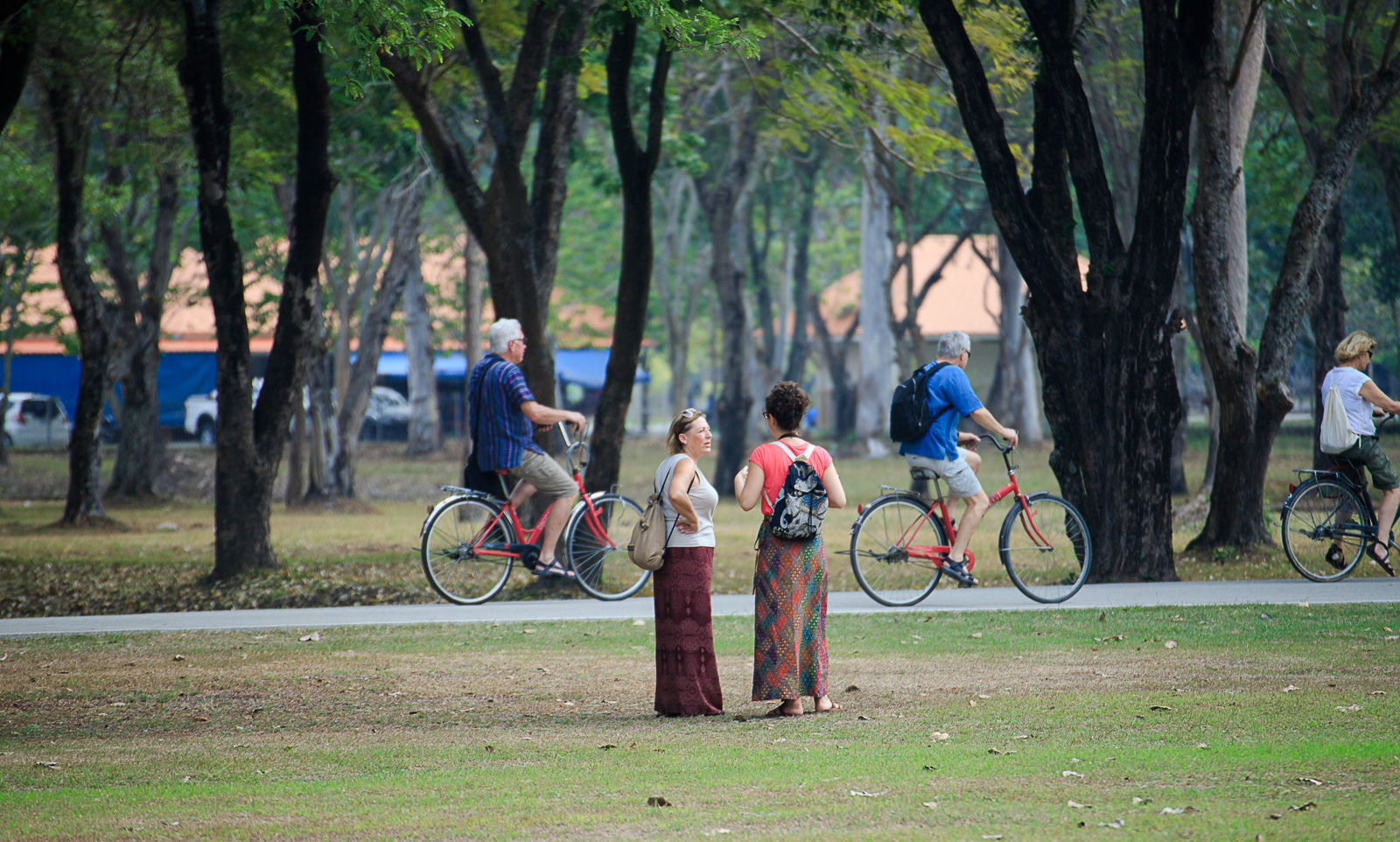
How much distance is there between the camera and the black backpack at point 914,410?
389 inches

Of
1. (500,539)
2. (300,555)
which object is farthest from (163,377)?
(500,539)

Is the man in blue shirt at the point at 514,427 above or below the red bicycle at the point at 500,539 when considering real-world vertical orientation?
above

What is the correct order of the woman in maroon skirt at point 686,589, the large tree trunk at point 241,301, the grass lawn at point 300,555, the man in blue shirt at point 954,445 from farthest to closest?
the large tree trunk at point 241,301, the grass lawn at point 300,555, the man in blue shirt at point 954,445, the woman in maroon skirt at point 686,589

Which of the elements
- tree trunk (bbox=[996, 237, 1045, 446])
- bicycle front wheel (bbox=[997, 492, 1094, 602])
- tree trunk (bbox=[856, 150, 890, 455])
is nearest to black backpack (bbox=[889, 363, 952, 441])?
bicycle front wheel (bbox=[997, 492, 1094, 602])

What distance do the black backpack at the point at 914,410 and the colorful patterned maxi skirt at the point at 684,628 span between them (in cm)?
367

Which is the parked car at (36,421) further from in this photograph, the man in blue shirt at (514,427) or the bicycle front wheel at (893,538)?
the bicycle front wheel at (893,538)

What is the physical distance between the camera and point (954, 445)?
10016 mm

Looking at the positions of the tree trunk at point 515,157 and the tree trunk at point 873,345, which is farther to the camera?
the tree trunk at point 873,345

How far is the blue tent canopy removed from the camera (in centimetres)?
5134

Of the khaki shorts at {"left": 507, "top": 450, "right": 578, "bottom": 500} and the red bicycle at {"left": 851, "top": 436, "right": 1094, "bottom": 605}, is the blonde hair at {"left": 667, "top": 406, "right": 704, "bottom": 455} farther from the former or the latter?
the khaki shorts at {"left": 507, "top": 450, "right": 578, "bottom": 500}

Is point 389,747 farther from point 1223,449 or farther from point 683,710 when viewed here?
point 1223,449

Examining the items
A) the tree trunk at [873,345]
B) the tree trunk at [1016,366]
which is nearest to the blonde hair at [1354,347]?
the tree trunk at [873,345]

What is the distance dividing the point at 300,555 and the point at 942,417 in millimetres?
7774

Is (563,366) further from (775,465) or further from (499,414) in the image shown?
(775,465)
